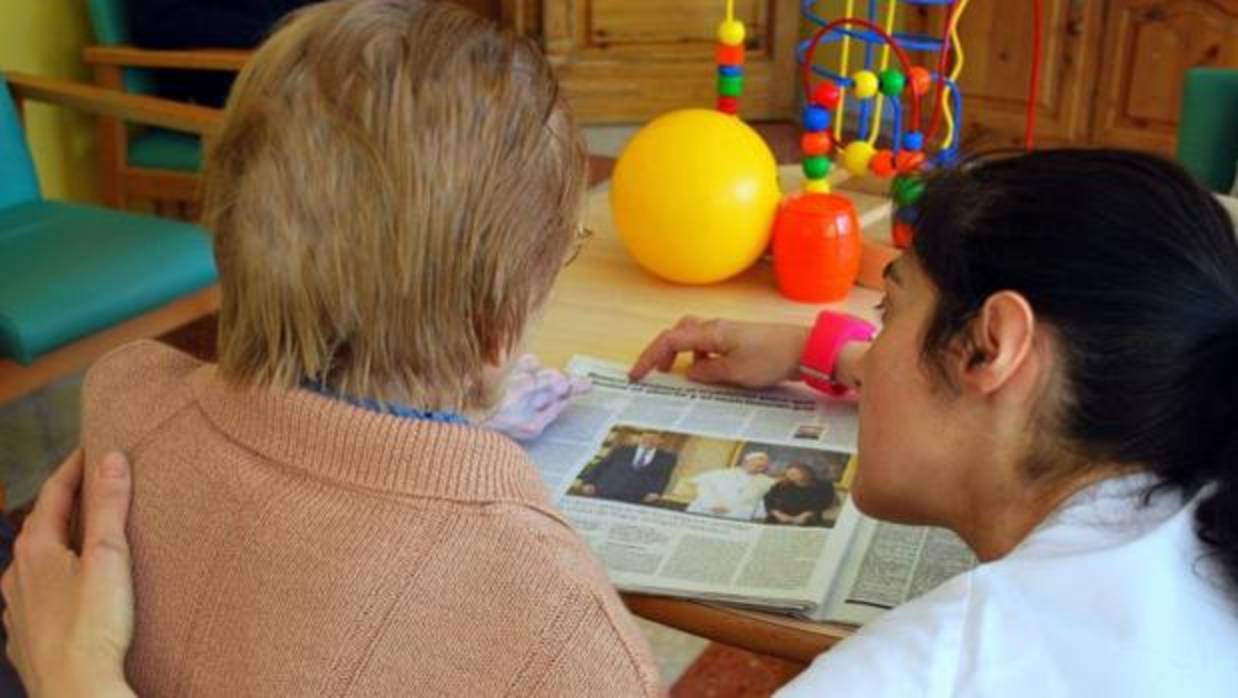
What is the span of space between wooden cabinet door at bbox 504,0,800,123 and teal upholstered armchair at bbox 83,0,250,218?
63.9 inches

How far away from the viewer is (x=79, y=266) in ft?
6.68

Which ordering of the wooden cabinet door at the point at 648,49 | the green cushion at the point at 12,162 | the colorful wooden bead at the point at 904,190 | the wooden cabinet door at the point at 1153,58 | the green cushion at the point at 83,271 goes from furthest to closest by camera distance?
the wooden cabinet door at the point at 648,49, the wooden cabinet door at the point at 1153,58, the green cushion at the point at 12,162, the green cushion at the point at 83,271, the colorful wooden bead at the point at 904,190

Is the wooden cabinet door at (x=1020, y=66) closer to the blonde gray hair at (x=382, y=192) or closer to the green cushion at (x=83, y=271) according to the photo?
the green cushion at (x=83, y=271)

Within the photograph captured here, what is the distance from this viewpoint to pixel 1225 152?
2.23 metres

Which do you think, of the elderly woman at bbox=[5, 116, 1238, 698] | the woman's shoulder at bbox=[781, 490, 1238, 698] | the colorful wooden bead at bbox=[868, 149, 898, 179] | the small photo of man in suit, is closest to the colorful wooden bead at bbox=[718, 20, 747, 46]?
the colorful wooden bead at bbox=[868, 149, 898, 179]

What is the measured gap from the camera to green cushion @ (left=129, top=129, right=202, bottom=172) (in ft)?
8.80

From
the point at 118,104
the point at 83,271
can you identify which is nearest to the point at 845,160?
the point at 83,271

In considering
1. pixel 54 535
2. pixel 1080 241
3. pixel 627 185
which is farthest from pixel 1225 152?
pixel 54 535

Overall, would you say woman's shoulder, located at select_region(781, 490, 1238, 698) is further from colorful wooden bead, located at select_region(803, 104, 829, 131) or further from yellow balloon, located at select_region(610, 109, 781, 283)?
colorful wooden bead, located at select_region(803, 104, 829, 131)

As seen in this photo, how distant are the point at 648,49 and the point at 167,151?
200 centimetres

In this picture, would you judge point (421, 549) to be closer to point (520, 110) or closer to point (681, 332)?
point (520, 110)

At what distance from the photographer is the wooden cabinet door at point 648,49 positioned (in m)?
4.25

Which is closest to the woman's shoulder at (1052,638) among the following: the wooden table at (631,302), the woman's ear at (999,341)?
the woman's ear at (999,341)

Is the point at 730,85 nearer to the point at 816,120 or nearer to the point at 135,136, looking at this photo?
the point at 816,120
